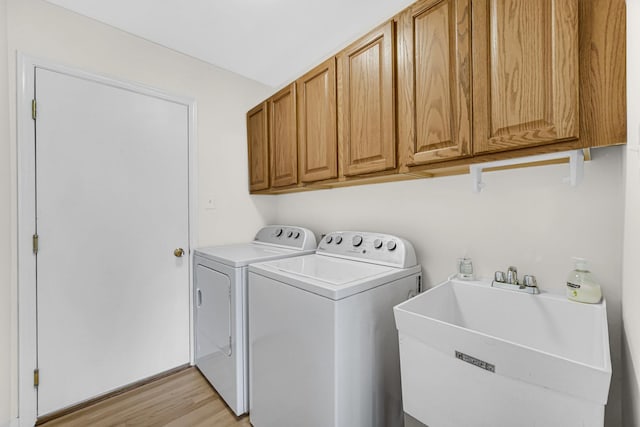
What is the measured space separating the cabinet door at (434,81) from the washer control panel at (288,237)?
0.99 metres

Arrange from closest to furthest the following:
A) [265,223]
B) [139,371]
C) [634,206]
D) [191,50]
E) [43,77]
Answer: [634,206]
[43,77]
[139,371]
[191,50]
[265,223]

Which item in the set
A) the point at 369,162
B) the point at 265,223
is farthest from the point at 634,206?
the point at 265,223

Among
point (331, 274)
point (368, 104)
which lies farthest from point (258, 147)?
point (331, 274)

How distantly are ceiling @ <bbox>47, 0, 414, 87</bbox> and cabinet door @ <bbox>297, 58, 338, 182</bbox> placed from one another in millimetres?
383

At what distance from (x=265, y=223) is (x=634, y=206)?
7.80 feet

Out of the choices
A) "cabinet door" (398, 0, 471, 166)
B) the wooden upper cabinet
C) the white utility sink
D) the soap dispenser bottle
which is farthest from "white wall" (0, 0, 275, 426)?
the soap dispenser bottle

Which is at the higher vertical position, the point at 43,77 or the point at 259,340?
the point at 43,77

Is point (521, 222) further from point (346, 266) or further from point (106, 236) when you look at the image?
point (106, 236)

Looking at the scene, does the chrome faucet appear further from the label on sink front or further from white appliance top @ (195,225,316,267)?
white appliance top @ (195,225,316,267)

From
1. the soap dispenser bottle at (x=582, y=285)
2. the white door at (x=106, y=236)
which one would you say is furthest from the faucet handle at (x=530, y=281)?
the white door at (x=106, y=236)

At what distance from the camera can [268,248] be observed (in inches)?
86.4

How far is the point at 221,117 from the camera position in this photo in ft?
7.73

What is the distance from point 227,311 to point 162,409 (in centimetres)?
76

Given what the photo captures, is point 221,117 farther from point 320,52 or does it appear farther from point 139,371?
point 139,371
